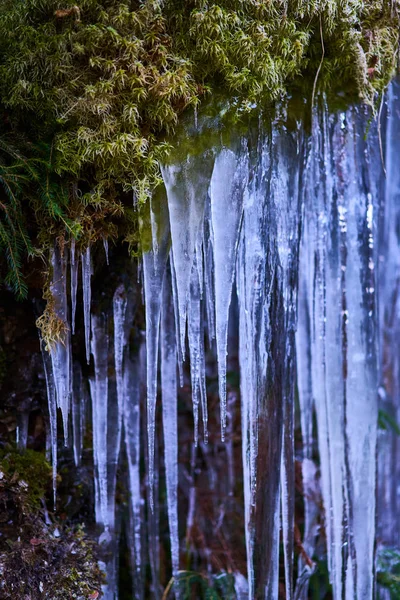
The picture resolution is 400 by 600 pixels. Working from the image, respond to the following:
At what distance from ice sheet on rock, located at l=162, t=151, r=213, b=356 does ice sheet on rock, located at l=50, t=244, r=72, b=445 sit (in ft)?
Answer: 1.28

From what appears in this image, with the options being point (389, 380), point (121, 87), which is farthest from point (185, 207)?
point (389, 380)

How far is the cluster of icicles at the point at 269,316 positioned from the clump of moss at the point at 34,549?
163mm

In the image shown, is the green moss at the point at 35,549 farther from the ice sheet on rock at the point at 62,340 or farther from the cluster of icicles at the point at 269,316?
the ice sheet on rock at the point at 62,340

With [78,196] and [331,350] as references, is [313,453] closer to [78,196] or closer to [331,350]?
[331,350]

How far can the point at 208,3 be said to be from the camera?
5.46ft

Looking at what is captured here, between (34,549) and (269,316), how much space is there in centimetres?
111

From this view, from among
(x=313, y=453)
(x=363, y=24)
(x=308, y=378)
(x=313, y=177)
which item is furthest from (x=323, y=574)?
(x=363, y=24)

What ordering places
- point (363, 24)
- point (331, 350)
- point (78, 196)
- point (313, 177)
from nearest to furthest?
point (78, 196) → point (363, 24) → point (313, 177) → point (331, 350)

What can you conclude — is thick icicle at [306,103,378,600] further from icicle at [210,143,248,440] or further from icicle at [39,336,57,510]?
icicle at [39,336,57,510]

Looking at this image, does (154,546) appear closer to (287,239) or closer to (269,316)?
(269,316)

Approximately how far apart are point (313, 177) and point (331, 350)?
2.23ft

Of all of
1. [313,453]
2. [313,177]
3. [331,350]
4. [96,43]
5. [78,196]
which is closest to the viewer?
[96,43]

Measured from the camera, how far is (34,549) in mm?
1757

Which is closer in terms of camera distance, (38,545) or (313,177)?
(38,545)
